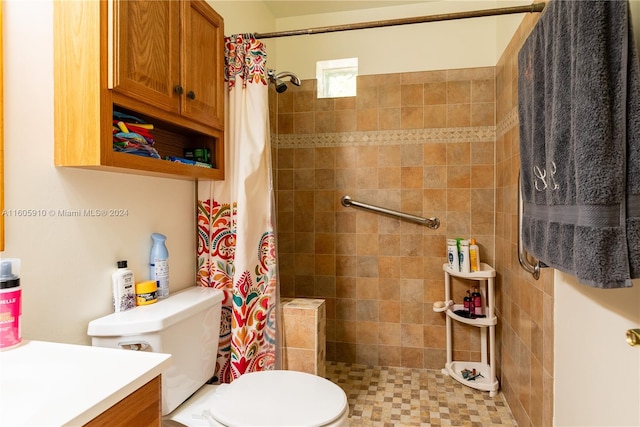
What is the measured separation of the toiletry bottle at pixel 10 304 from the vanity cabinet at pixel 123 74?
1.04 ft

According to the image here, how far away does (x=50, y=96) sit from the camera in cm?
104

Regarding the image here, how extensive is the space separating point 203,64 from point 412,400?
2.05m

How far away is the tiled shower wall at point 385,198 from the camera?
2.41 m

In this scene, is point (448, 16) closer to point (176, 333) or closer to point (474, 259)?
point (474, 259)

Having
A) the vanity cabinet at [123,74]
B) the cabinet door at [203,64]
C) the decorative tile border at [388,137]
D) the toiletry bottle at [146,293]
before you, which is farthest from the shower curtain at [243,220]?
the decorative tile border at [388,137]

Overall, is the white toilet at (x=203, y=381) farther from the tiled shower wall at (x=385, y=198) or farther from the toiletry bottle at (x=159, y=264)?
the tiled shower wall at (x=385, y=198)

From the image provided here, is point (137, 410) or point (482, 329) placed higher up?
point (137, 410)

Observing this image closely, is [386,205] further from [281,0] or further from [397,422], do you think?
[281,0]

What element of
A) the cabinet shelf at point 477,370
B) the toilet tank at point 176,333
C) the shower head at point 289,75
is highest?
the shower head at point 289,75

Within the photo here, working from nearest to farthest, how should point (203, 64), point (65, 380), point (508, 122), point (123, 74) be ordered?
point (65, 380) < point (123, 74) < point (203, 64) < point (508, 122)

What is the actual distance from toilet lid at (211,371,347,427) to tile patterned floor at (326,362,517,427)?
2.50 ft

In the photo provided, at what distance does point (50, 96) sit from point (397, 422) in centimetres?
201

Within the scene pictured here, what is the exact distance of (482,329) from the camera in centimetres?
237

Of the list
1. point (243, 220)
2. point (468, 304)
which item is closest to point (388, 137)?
point (468, 304)
